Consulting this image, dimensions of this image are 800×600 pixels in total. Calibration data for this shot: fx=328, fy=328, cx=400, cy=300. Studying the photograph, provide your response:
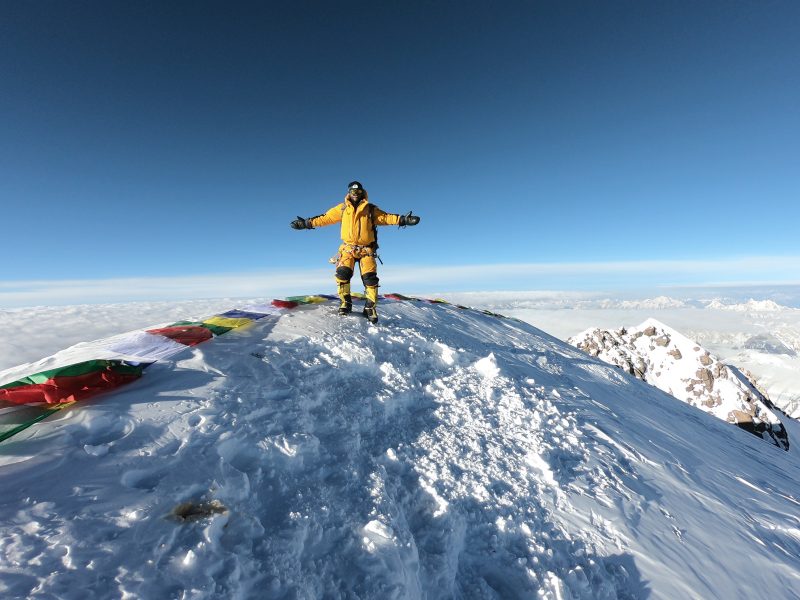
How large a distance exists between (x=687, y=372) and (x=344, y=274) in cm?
7256

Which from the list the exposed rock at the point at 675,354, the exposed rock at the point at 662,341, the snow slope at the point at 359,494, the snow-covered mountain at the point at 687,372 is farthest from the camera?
the exposed rock at the point at 662,341

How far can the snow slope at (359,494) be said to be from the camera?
227 centimetres

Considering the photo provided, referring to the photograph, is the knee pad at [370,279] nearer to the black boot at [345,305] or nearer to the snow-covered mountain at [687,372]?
the black boot at [345,305]

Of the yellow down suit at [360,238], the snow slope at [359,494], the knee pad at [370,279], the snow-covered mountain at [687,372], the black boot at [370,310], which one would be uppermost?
the yellow down suit at [360,238]

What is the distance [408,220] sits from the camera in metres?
7.48

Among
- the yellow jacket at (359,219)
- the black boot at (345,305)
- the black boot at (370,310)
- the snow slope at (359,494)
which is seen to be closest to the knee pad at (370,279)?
the black boot at (370,310)

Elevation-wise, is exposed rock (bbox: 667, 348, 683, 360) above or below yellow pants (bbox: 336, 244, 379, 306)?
below

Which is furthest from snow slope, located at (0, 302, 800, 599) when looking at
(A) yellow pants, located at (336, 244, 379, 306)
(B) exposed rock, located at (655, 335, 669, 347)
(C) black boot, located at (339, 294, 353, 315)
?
(B) exposed rock, located at (655, 335, 669, 347)

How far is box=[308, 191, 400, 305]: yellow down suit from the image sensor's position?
744cm

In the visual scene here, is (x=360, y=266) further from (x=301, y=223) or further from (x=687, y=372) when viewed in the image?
(x=687, y=372)

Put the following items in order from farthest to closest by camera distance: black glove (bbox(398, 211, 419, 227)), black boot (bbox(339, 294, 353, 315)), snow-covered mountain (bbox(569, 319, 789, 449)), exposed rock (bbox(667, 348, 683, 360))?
exposed rock (bbox(667, 348, 683, 360)), snow-covered mountain (bbox(569, 319, 789, 449)), black boot (bbox(339, 294, 353, 315)), black glove (bbox(398, 211, 419, 227))

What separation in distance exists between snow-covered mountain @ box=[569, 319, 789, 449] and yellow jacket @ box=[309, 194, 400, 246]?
37.2 metres

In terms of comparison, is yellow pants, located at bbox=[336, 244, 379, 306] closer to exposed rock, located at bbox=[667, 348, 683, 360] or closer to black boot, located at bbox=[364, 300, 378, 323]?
black boot, located at bbox=[364, 300, 378, 323]

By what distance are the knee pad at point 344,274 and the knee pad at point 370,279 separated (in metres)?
0.31
